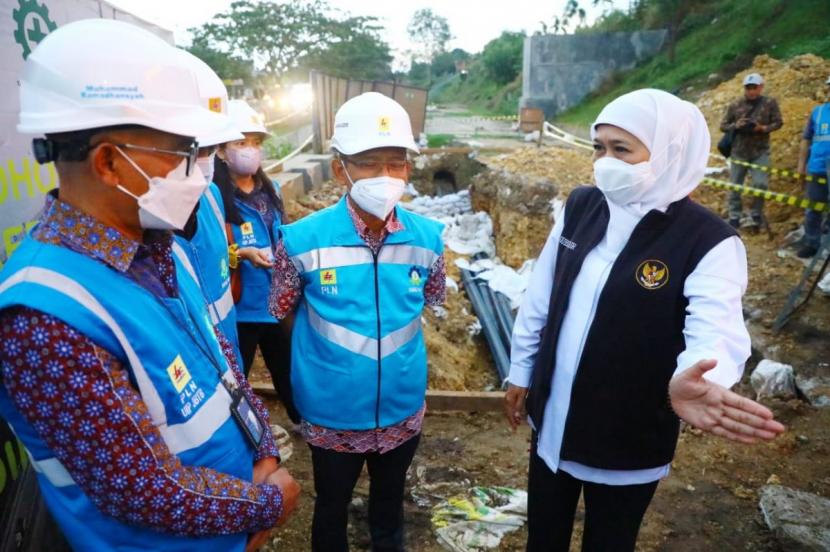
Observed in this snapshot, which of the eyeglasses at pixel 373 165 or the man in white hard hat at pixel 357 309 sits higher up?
the eyeglasses at pixel 373 165

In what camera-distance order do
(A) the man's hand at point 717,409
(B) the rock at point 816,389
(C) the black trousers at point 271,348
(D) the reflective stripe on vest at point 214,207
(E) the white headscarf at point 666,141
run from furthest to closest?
(B) the rock at point 816,389
(C) the black trousers at point 271,348
(D) the reflective stripe on vest at point 214,207
(E) the white headscarf at point 666,141
(A) the man's hand at point 717,409

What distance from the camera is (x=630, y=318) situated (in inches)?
70.6

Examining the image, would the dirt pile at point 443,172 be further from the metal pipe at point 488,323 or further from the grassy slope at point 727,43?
the grassy slope at point 727,43

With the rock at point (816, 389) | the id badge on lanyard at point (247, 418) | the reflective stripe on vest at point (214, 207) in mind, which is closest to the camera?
the id badge on lanyard at point (247, 418)

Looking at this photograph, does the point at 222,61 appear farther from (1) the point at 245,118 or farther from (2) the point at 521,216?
(1) the point at 245,118

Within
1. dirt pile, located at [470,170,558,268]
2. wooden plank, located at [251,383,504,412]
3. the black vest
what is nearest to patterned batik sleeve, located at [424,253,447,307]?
the black vest

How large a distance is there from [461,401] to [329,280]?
2.37 m

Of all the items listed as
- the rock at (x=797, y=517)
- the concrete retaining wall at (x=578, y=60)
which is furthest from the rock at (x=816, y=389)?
the concrete retaining wall at (x=578, y=60)

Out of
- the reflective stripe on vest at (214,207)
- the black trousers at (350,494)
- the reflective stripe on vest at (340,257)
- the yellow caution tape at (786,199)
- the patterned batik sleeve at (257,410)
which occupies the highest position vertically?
the reflective stripe on vest at (214,207)

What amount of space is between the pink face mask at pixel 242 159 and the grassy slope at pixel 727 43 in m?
16.0

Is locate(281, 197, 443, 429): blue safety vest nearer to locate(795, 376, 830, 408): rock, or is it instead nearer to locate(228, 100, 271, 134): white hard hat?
locate(228, 100, 271, 134): white hard hat

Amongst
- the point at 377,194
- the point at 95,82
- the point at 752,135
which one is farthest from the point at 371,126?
the point at 752,135

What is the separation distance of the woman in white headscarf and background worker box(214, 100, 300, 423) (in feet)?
5.29

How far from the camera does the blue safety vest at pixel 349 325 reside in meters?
2.12
